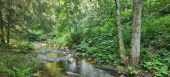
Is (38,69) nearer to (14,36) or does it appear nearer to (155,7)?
(14,36)

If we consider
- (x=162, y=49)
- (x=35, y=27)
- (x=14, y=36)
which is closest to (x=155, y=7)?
(x=162, y=49)

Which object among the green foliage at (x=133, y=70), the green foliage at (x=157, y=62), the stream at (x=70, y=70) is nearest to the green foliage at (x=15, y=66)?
the stream at (x=70, y=70)

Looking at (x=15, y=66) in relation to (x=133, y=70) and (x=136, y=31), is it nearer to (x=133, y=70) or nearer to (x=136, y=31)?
(x=133, y=70)

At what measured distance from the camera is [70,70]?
10.2 meters

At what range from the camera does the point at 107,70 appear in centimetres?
1040

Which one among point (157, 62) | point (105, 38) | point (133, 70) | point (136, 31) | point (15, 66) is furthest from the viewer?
point (105, 38)

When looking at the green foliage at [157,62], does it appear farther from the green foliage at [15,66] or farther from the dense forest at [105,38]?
the green foliage at [15,66]

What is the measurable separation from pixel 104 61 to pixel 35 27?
4115 mm

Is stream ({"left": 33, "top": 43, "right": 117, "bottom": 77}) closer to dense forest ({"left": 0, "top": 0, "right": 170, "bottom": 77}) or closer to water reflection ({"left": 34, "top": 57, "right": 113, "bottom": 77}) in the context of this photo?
water reflection ({"left": 34, "top": 57, "right": 113, "bottom": 77})

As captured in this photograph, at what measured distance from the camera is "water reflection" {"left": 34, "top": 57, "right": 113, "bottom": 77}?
9312mm

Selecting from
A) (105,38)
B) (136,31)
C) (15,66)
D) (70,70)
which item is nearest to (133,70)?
(136,31)

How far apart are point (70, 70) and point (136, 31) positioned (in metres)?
3.23

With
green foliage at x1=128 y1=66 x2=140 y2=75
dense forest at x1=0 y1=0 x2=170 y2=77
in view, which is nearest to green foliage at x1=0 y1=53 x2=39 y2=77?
dense forest at x1=0 y1=0 x2=170 y2=77

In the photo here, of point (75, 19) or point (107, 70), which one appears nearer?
point (107, 70)
